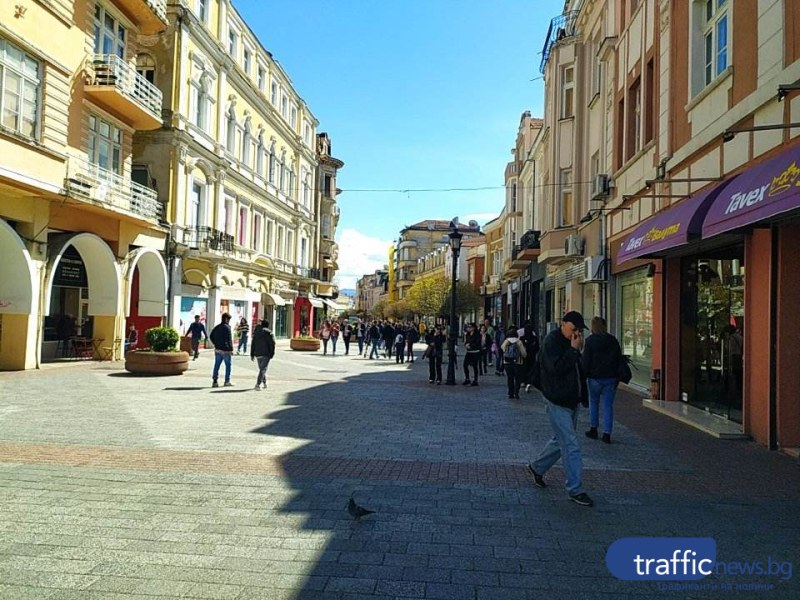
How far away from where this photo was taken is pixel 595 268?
17.1 m

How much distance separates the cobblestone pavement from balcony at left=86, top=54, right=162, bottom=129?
11.4 m

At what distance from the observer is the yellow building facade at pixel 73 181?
15094 mm

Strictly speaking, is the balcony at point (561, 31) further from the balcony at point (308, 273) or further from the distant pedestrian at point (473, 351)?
the balcony at point (308, 273)

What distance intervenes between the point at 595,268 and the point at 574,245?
270 centimetres

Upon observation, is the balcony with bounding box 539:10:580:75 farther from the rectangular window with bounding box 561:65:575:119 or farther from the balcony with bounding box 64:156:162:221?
the balcony with bounding box 64:156:162:221

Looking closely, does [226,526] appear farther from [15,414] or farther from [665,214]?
[665,214]

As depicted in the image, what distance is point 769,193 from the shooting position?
641 cm

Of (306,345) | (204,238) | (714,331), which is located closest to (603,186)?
(714,331)

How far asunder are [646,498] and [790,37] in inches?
234

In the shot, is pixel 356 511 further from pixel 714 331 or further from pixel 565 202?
pixel 565 202

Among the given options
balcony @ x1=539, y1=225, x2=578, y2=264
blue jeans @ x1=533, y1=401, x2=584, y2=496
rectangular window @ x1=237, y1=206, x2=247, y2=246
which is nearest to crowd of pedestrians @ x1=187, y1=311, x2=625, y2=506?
blue jeans @ x1=533, y1=401, x2=584, y2=496

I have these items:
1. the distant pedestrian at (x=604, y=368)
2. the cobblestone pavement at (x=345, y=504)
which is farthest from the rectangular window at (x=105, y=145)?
the distant pedestrian at (x=604, y=368)

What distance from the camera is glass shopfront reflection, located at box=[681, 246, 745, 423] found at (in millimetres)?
9750

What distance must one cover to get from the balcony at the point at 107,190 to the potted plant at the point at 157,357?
181 inches
